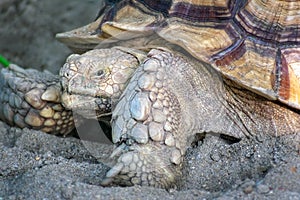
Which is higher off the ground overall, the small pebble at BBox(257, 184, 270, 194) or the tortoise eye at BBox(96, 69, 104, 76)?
the tortoise eye at BBox(96, 69, 104, 76)

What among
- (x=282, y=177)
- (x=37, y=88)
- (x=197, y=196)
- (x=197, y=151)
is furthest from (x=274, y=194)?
(x=37, y=88)

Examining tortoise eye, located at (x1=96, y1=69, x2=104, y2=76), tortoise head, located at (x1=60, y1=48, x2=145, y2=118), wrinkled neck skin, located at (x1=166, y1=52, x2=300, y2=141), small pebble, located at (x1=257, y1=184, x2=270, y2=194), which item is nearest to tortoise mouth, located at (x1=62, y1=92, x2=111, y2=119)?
tortoise head, located at (x1=60, y1=48, x2=145, y2=118)

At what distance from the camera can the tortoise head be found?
3.00 metres

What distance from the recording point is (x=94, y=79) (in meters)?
3.00

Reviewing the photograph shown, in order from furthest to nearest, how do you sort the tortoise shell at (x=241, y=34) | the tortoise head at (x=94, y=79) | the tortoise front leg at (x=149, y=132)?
the tortoise head at (x=94, y=79)
the tortoise shell at (x=241, y=34)
the tortoise front leg at (x=149, y=132)

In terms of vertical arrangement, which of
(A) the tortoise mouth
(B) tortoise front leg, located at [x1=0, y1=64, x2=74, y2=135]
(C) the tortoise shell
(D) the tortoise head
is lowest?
(B) tortoise front leg, located at [x1=0, y1=64, x2=74, y2=135]

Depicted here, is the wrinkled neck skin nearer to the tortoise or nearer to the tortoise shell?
the tortoise

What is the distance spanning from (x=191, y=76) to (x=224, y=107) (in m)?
0.25

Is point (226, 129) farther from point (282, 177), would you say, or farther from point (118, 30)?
point (118, 30)

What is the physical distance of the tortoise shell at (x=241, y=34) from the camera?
2.89 m

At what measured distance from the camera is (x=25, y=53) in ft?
17.9

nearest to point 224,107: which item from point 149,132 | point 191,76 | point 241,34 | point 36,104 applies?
point 191,76

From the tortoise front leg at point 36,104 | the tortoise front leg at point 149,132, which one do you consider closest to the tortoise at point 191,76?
the tortoise front leg at point 149,132

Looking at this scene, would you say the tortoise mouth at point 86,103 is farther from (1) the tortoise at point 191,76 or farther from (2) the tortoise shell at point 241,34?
(2) the tortoise shell at point 241,34
